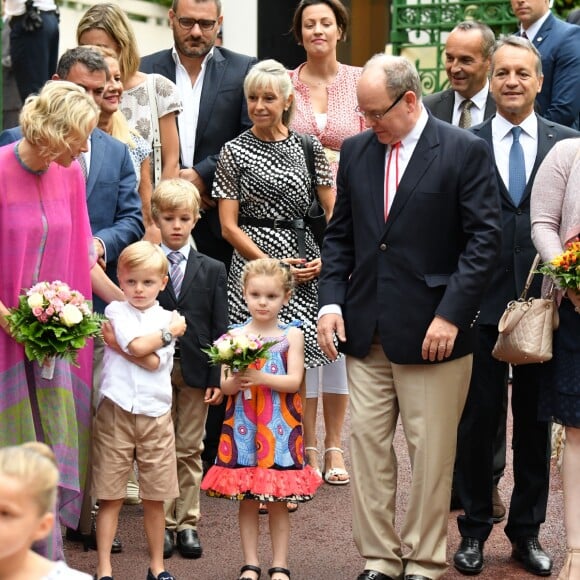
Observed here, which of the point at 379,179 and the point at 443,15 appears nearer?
the point at 379,179

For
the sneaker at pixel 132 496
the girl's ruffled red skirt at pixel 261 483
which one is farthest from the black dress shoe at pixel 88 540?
the girl's ruffled red skirt at pixel 261 483

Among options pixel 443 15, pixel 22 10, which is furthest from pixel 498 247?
pixel 443 15

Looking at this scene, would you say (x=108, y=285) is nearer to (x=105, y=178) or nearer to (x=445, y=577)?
(x=105, y=178)

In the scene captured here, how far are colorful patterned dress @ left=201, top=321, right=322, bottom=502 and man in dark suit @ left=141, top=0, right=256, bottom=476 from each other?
5.41ft

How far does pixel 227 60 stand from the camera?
8055mm

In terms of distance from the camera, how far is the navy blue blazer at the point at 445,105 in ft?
25.3

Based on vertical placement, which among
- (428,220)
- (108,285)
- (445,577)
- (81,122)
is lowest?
(445,577)

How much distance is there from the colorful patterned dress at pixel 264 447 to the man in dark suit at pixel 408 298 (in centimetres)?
27

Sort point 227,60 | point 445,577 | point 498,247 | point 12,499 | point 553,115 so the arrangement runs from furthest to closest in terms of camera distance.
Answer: point 553,115, point 227,60, point 445,577, point 498,247, point 12,499

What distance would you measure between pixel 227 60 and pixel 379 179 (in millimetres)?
2289

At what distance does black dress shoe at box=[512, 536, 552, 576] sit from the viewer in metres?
6.44

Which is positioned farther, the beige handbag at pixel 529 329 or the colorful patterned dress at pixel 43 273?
the beige handbag at pixel 529 329

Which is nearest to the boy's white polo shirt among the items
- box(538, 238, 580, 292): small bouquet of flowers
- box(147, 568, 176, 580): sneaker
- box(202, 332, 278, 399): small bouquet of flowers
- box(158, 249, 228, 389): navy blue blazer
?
box(202, 332, 278, 399): small bouquet of flowers

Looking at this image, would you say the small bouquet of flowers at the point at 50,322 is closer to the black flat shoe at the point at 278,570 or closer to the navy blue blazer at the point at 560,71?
the black flat shoe at the point at 278,570
